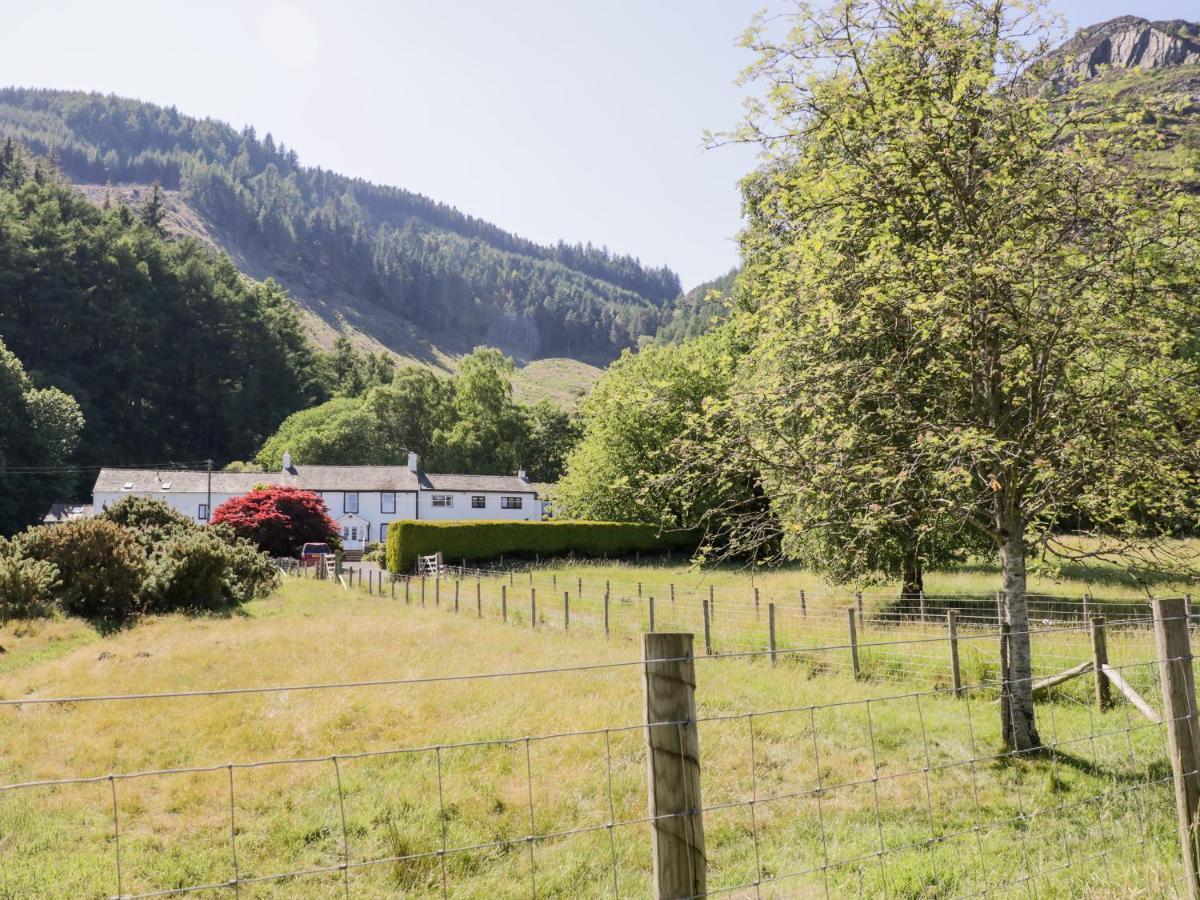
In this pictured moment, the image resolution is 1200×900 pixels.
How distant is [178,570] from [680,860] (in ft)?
80.1

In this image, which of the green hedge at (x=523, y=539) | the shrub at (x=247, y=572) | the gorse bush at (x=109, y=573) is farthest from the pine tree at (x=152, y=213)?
the gorse bush at (x=109, y=573)

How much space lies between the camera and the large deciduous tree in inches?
341

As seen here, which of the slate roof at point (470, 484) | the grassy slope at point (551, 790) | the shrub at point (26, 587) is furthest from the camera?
the slate roof at point (470, 484)

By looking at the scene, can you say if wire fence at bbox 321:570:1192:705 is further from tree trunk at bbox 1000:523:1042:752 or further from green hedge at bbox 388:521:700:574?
green hedge at bbox 388:521:700:574

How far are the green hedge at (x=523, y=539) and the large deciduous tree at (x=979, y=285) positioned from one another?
3692 centimetres

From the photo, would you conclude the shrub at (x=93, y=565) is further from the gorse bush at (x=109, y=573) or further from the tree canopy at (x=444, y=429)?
the tree canopy at (x=444, y=429)

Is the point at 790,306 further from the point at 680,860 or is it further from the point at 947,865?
the point at 680,860

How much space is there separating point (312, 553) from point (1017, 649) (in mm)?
42772

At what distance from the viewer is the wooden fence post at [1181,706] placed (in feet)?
18.2

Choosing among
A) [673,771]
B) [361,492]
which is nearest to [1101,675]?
[673,771]

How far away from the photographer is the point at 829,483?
31.8 feet

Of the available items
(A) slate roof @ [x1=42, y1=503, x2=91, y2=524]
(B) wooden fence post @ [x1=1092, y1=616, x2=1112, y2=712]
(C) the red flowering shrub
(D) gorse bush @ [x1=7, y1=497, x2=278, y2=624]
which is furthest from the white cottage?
(B) wooden fence post @ [x1=1092, y1=616, x2=1112, y2=712]

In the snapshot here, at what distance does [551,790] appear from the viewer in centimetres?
896

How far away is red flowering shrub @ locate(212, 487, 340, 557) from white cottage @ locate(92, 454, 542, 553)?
1948 cm
